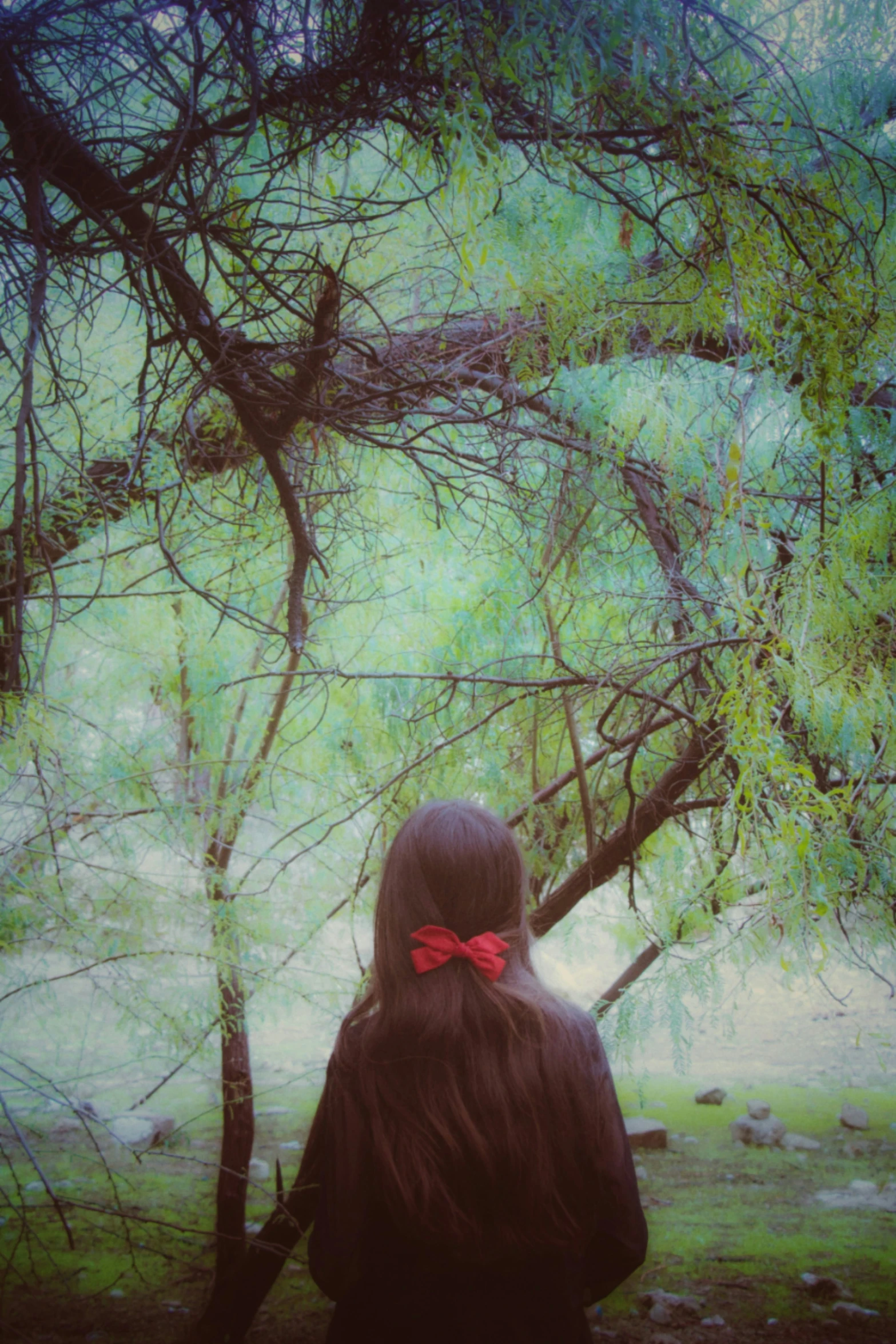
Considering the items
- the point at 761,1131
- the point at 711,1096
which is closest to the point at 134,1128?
the point at 711,1096

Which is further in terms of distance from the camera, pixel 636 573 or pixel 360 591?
pixel 360 591

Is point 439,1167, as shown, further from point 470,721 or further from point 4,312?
point 4,312

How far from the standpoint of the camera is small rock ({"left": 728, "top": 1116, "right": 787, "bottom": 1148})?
266 centimetres

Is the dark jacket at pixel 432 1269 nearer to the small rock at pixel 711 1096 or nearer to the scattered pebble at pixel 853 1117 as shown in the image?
the scattered pebble at pixel 853 1117

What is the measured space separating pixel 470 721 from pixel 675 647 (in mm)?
484

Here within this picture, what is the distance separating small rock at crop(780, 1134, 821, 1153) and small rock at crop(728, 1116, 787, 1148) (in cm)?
2

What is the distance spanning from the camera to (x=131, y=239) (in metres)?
1.16

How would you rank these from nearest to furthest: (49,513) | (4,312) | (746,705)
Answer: (746,705) < (4,312) < (49,513)

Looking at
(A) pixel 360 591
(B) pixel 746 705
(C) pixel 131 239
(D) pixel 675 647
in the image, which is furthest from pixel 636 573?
(C) pixel 131 239

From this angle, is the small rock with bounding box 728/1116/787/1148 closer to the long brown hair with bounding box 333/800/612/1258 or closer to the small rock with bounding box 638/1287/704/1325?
the small rock with bounding box 638/1287/704/1325

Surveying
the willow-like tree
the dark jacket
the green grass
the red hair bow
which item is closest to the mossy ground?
the green grass

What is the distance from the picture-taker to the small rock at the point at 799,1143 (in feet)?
8.38

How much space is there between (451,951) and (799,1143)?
2402 millimetres

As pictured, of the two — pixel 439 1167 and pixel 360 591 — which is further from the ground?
pixel 360 591
